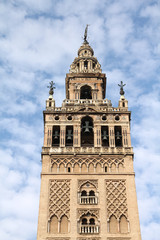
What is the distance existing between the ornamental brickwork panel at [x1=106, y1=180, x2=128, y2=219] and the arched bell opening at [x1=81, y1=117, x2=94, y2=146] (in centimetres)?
555

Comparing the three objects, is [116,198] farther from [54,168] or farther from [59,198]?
[54,168]

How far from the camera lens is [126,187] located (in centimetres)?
3369

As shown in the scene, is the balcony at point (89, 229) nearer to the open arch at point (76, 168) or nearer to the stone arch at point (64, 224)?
the stone arch at point (64, 224)

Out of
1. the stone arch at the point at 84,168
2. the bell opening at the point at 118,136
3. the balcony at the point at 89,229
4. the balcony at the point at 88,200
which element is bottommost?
the balcony at the point at 89,229

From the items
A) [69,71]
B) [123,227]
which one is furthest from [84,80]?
[123,227]

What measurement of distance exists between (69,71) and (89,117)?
842 centimetres

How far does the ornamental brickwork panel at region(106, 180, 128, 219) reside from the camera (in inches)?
1273

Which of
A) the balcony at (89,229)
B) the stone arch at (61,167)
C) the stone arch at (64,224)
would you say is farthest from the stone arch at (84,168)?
the balcony at (89,229)

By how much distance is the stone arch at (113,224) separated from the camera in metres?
31.4

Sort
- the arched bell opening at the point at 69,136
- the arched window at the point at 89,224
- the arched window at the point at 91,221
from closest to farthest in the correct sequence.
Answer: the arched window at the point at 89,224 < the arched window at the point at 91,221 < the arched bell opening at the point at 69,136

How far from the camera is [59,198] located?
33062 mm

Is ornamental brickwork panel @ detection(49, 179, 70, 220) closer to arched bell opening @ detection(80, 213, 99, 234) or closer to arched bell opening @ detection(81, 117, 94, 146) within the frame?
arched bell opening @ detection(80, 213, 99, 234)

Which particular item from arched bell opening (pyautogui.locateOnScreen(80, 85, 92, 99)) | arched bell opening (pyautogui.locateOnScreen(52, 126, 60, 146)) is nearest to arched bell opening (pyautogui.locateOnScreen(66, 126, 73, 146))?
arched bell opening (pyautogui.locateOnScreen(52, 126, 60, 146))

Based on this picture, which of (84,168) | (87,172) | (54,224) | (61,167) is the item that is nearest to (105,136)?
(84,168)
